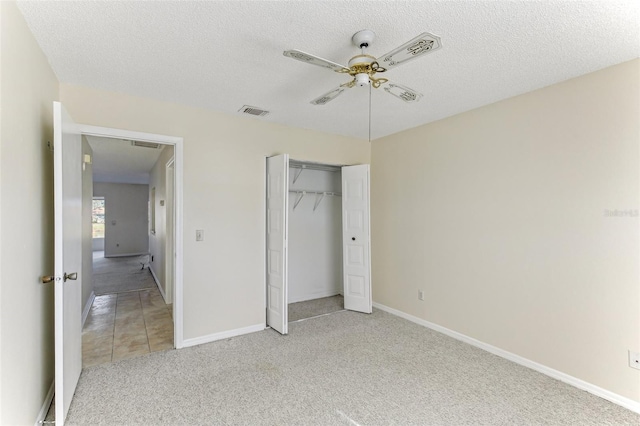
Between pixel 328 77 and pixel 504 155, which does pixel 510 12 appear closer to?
pixel 328 77

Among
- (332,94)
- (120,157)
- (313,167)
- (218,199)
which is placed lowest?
(218,199)

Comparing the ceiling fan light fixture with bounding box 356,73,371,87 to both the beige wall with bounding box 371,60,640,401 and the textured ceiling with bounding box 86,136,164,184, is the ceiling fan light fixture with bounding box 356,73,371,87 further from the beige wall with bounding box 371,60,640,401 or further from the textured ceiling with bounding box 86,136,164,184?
the textured ceiling with bounding box 86,136,164,184

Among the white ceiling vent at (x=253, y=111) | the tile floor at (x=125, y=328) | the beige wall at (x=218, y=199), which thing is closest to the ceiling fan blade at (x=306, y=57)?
the white ceiling vent at (x=253, y=111)

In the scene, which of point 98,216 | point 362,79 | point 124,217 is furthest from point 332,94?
point 98,216

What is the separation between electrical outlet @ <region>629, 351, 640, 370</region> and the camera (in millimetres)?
2211

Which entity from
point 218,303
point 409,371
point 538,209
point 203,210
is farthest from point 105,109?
point 538,209

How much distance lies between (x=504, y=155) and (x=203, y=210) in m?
3.16

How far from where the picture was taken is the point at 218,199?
3.43 m

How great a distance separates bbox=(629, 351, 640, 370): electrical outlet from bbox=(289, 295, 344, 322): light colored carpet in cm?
297

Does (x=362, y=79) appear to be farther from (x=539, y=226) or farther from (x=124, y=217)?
(x=124, y=217)

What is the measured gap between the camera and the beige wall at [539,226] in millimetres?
2307

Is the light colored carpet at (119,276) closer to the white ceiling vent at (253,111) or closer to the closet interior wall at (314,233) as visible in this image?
the closet interior wall at (314,233)

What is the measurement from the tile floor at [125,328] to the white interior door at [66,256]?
2.00 ft

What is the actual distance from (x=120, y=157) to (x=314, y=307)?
460cm
